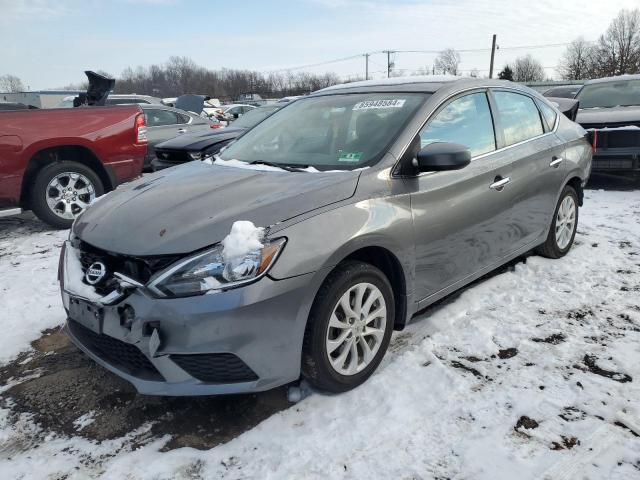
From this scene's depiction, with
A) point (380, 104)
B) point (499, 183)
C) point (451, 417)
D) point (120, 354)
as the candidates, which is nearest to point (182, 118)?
point (380, 104)

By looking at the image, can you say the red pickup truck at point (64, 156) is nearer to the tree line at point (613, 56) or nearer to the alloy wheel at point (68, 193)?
the alloy wheel at point (68, 193)

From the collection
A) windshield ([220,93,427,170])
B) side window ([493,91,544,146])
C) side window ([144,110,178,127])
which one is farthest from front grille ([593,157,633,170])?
side window ([144,110,178,127])

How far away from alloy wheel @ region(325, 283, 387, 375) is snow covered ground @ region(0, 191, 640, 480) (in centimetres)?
17

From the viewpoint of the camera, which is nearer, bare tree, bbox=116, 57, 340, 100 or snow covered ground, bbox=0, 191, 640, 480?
snow covered ground, bbox=0, 191, 640, 480

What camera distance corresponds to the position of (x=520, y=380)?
9.11ft

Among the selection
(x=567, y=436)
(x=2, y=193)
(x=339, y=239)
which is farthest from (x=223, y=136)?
(x=567, y=436)

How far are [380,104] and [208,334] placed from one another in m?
1.96

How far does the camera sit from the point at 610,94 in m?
8.72

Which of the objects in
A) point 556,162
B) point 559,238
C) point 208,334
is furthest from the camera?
point 559,238

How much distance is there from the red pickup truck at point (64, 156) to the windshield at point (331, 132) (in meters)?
3.07

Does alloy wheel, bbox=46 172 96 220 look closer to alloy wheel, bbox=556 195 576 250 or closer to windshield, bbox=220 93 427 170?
windshield, bbox=220 93 427 170

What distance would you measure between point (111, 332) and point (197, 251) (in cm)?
59

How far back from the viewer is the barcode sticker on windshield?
10.8 ft

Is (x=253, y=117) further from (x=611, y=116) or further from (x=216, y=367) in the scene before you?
(x=216, y=367)
